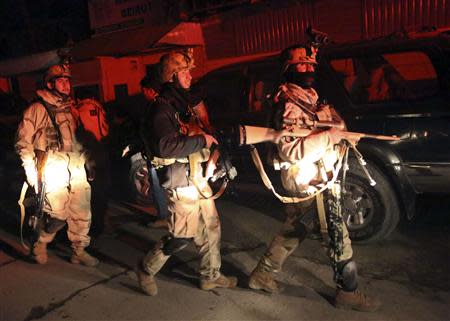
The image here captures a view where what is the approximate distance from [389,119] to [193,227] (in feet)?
6.47

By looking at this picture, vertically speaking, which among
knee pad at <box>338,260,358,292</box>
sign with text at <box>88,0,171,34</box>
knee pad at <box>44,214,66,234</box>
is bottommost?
knee pad at <box>338,260,358,292</box>

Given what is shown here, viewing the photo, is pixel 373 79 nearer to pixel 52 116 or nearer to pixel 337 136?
pixel 337 136

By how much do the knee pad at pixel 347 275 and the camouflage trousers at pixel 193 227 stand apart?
3.06 ft

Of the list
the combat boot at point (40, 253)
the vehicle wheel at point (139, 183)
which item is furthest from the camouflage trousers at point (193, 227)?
the vehicle wheel at point (139, 183)

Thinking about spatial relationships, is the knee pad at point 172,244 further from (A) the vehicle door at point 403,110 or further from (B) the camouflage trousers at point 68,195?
(A) the vehicle door at point 403,110

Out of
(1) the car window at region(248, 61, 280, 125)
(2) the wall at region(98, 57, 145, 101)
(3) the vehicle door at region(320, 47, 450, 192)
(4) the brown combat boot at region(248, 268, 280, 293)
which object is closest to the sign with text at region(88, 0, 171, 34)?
(2) the wall at region(98, 57, 145, 101)

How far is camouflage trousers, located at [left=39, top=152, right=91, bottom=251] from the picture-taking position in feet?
13.0

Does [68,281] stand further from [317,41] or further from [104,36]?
[104,36]

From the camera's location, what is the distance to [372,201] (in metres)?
4.05

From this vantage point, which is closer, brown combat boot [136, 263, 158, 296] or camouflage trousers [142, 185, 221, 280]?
camouflage trousers [142, 185, 221, 280]

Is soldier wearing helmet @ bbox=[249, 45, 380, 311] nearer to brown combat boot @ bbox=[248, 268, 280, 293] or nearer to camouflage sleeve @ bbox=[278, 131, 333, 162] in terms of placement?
camouflage sleeve @ bbox=[278, 131, 333, 162]

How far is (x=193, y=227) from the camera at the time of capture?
10.6 feet

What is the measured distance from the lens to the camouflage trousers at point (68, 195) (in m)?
3.96

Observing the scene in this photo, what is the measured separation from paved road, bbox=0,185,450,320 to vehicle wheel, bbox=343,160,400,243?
0.15 metres
